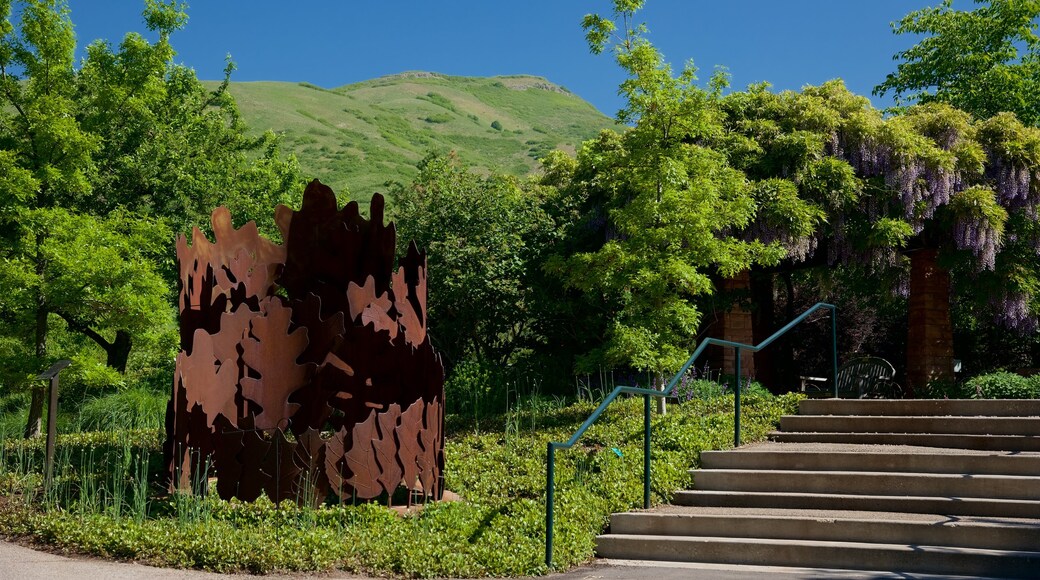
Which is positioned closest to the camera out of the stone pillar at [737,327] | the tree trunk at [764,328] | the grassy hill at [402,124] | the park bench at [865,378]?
the park bench at [865,378]

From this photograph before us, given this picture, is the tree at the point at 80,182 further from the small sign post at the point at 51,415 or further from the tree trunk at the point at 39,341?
the small sign post at the point at 51,415

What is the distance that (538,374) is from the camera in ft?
55.2

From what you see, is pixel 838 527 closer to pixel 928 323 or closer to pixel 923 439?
pixel 923 439

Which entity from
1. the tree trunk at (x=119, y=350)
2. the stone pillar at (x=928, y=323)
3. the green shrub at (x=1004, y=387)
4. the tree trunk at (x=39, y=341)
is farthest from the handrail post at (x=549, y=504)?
the tree trunk at (x=119, y=350)

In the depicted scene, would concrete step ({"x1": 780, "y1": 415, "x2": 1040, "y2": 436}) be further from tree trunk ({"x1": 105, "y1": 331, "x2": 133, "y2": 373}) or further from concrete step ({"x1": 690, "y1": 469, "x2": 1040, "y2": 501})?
tree trunk ({"x1": 105, "y1": 331, "x2": 133, "y2": 373})

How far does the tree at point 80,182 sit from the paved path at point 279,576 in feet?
21.9

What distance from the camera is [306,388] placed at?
894 centimetres

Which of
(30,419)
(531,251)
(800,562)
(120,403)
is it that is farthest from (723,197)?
(30,419)

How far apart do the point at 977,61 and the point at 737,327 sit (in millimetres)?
10801

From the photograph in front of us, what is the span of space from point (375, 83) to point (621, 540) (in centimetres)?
19643

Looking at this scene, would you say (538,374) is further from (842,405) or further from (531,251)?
(842,405)

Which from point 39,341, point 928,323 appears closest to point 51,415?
point 39,341

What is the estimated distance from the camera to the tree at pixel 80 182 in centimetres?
1343

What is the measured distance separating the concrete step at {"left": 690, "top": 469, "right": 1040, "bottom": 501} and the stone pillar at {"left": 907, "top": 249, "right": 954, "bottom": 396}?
32.9 feet
